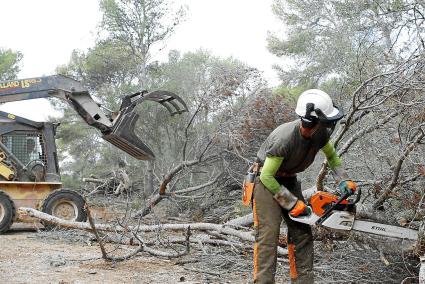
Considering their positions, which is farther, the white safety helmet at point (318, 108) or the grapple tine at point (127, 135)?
the grapple tine at point (127, 135)

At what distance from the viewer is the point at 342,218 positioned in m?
3.95

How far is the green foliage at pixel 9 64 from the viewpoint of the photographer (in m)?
23.1

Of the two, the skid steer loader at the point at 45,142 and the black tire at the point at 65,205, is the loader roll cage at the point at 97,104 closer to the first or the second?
the skid steer loader at the point at 45,142

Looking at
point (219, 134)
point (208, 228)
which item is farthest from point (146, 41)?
point (208, 228)

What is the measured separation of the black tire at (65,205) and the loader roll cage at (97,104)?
4.42 ft

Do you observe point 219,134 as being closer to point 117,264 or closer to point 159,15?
point 117,264

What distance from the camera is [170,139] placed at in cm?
1452

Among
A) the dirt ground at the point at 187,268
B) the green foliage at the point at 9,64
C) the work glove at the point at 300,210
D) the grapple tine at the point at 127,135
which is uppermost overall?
the green foliage at the point at 9,64

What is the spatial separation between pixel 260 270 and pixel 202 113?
680 cm

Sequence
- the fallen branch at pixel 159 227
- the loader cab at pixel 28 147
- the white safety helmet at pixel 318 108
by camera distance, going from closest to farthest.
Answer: the white safety helmet at pixel 318 108 < the fallen branch at pixel 159 227 < the loader cab at pixel 28 147

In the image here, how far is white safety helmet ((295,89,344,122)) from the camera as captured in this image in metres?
3.89

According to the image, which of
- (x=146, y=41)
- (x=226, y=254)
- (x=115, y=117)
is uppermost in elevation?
(x=146, y=41)

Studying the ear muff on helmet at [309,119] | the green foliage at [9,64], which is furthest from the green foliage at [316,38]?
the green foliage at [9,64]

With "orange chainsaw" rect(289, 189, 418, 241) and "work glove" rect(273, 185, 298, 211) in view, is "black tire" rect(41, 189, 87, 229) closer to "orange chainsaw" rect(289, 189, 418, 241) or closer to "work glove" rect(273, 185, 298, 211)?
"work glove" rect(273, 185, 298, 211)
